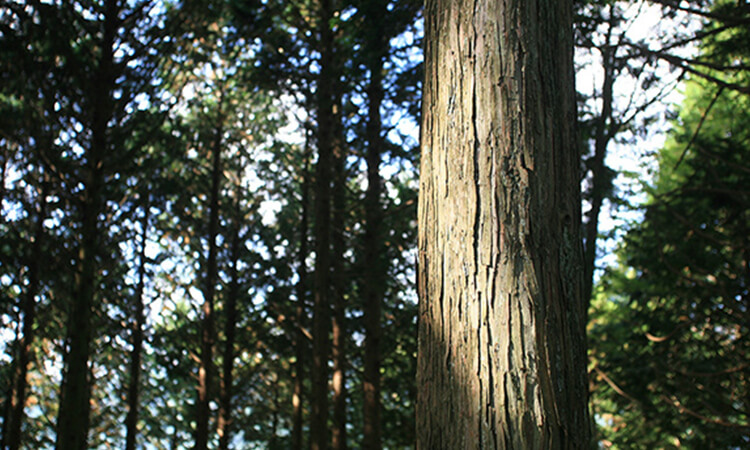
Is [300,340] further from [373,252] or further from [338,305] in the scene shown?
[373,252]

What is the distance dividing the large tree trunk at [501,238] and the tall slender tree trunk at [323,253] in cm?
516

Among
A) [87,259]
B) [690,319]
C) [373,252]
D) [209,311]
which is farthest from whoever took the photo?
[209,311]

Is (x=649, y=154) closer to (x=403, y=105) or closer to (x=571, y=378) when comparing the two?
(x=403, y=105)

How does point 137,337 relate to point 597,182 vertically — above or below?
below

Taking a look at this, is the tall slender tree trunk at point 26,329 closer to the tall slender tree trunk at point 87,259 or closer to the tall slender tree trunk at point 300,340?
the tall slender tree trunk at point 87,259

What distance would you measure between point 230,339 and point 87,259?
8.13 metres

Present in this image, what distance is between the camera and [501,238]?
6.82 feet

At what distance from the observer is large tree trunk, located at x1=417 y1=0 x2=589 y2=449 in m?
1.97

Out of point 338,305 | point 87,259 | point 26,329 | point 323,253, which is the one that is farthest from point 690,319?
point 26,329

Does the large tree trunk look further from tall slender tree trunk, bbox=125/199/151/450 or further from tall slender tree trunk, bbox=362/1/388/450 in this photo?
tall slender tree trunk, bbox=125/199/151/450

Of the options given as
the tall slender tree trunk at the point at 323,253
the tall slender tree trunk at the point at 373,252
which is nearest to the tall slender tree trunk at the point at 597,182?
the tall slender tree trunk at the point at 373,252

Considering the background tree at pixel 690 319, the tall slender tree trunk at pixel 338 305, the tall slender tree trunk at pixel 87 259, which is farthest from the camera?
the background tree at pixel 690 319

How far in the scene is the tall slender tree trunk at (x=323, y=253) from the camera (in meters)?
7.23

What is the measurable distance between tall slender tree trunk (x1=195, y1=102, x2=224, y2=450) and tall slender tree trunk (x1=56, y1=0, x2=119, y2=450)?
229 inches
